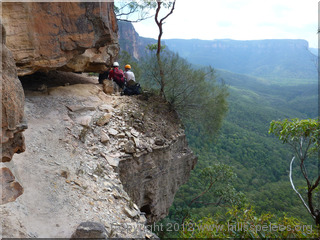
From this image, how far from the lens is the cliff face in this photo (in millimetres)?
5211

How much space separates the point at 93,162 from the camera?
5.71m

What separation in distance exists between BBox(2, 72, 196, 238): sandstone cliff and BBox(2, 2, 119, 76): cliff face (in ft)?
4.23

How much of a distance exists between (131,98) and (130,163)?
3.19 m

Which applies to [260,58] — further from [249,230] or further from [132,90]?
[249,230]

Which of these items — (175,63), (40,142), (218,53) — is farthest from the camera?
(218,53)

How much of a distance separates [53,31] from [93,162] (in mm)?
3446

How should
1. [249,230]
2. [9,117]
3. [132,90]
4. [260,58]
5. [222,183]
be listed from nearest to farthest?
[9,117] < [249,230] < [132,90] < [222,183] < [260,58]

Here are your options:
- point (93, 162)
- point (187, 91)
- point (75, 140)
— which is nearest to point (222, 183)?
point (187, 91)

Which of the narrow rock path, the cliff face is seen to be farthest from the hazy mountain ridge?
the narrow rock path

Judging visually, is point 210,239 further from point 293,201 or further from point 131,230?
point 293,201

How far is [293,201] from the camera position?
21.8 meters

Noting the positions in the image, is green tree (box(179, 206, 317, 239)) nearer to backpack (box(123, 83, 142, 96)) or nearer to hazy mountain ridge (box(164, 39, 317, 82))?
backpack (box(123, 83, 142, 96))

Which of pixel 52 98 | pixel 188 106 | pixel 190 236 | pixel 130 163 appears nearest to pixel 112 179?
pixel 130 163

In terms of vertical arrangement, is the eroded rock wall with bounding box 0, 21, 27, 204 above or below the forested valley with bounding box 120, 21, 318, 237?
above
